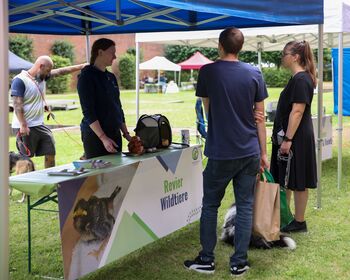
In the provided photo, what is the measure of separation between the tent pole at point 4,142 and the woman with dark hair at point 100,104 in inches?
65.9

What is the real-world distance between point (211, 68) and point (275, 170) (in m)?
1.65

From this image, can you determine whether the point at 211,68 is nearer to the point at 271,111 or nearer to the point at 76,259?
the point at 76,259

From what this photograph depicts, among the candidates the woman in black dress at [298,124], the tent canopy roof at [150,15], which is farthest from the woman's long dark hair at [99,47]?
the woman in black dress at [298,124]

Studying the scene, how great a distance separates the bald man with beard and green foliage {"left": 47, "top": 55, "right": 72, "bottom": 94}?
2503 centimetres

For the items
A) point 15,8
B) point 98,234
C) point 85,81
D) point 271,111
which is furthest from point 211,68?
point 271,111

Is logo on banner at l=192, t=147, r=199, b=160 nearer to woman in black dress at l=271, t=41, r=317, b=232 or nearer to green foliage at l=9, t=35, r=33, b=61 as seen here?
woman in black dress at l=271, t=41, r=317, b=232

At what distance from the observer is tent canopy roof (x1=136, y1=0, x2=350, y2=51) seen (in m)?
5.80

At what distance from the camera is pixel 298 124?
433 cm

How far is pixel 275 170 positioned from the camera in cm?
467

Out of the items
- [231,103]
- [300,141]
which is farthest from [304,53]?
[231,103]

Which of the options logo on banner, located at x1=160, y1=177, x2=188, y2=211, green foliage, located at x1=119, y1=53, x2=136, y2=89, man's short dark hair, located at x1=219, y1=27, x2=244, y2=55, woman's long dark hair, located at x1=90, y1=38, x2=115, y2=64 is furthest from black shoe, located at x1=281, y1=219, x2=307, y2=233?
green foliage, located at x1=119, y1=53, x2=136, y2=89

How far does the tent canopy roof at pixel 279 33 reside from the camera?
5.80 metres

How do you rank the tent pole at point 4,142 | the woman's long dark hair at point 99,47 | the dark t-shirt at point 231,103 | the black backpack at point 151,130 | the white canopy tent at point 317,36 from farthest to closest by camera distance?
the white canopy tent at point 317,36, the black backpack at point 151,130, the woman's long dark hair at point 99,47, the dark t-shirt at point 231,103, the tent pole at point 4,142

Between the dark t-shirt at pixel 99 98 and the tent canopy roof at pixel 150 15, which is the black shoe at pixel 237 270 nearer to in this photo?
the dark t-shirt at pixel 99 98
